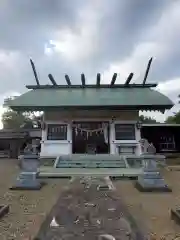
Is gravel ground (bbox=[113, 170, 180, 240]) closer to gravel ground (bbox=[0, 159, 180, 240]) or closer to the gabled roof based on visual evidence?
gravel ground (bbox=[0, 159, 180, 240])

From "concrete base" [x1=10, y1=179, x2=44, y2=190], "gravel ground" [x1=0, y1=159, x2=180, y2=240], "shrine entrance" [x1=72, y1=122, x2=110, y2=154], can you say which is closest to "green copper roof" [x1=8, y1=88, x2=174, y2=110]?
"shrine entrance" [x1=72, y1=122, x2=110, y2=154]

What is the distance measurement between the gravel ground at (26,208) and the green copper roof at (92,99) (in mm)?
5628

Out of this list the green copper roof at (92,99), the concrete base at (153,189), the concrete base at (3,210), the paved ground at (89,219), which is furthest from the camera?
the green copper roof at (92,99)

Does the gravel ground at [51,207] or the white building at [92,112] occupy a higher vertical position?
the white building at [92,112]

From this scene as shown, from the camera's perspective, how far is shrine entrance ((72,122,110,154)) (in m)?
14.9

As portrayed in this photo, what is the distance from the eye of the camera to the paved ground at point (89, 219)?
142 inches

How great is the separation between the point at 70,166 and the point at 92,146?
21.0ft

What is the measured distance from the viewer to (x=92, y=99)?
14383 millimetres

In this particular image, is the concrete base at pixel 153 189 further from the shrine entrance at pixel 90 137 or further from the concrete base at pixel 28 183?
the shrine entrance at pixel 90 137

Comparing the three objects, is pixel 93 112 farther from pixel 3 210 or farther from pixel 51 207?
pixel 3 210

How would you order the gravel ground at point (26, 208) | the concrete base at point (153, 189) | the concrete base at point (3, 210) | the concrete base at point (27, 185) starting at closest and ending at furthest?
the gravel ground at point (26, 208) → the concrete base at point (3, 210) → the concrete base at point (153, 189) → the concrete base at point (27, 185)

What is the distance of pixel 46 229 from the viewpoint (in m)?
3.85

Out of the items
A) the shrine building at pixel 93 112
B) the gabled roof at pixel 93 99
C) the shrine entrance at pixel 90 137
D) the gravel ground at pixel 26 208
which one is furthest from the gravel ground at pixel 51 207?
the shrine entrance at pixel 90 137

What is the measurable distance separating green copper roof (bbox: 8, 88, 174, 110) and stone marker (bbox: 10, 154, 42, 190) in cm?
576
